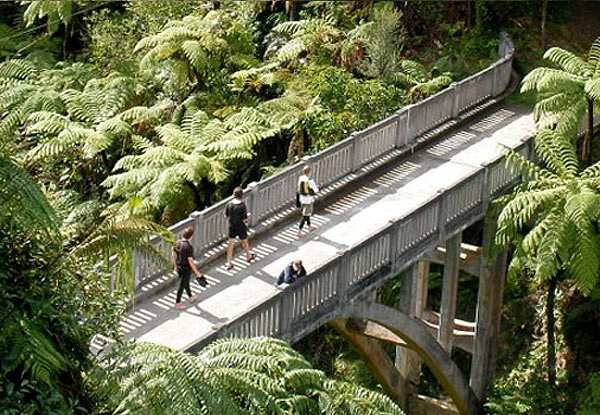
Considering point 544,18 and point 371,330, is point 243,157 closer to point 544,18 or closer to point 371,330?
point 371,330

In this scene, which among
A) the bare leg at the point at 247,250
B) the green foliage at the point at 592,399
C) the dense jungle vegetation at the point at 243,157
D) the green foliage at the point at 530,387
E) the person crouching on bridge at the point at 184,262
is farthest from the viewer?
the green foliage at the point at 530,387

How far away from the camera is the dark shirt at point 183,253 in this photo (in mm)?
16266

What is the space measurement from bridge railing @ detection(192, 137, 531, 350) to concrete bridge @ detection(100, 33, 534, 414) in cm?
2

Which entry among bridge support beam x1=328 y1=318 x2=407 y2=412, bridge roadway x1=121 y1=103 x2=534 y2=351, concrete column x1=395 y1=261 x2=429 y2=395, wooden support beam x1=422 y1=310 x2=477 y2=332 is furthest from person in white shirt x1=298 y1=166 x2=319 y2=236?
wooden support beam x1=422 y1=310 x2=477 y2=332

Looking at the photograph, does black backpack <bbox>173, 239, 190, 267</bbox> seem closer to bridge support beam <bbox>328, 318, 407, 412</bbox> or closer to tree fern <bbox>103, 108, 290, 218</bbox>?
bridge support beam <bbox>328, 318, 407, 412</bbox>

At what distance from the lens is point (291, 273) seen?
1634 cm

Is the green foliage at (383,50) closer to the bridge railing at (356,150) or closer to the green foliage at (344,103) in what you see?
the green foliage at (344,103)

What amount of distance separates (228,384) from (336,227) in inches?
294

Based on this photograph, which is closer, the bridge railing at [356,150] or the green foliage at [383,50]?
the bridge railing at [356,150]

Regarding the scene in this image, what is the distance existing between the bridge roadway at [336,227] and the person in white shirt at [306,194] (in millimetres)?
313

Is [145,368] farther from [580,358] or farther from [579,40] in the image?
[579,40]

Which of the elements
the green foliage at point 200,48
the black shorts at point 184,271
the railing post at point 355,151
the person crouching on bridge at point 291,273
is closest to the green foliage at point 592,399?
the railing post at point 355,151

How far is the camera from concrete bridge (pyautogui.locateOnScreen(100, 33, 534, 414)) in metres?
16.5

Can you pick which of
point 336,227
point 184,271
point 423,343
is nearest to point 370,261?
point 336,227
